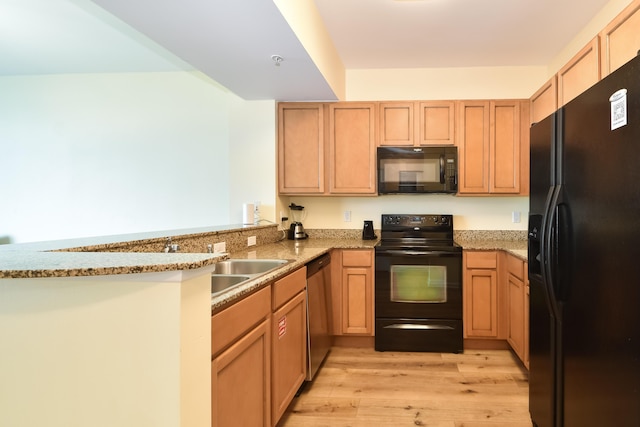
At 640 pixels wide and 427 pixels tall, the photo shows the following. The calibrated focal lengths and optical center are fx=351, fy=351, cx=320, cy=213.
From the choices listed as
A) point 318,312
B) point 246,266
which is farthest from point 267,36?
point 318,312

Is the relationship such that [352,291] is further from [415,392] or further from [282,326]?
[282,326]

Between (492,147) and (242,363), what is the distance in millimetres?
2839

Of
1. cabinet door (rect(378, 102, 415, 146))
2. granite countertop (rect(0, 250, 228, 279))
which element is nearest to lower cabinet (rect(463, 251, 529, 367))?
cabinet door (rect(378, 102, 415, 146))

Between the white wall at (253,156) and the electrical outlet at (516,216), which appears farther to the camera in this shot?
the electrical outlet at (516,216)

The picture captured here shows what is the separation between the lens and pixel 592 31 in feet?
8.36

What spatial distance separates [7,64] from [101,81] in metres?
0.83

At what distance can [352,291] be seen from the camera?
3.10 meters

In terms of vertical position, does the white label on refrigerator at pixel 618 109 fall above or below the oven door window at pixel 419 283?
above

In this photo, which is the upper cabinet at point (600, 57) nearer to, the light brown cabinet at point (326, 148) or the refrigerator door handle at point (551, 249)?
the refrigerator door handle at point (551, 249)

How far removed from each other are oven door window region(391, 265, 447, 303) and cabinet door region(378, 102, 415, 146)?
116cm

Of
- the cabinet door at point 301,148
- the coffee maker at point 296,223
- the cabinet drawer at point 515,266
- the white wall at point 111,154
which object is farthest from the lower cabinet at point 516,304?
the white wall at point 111,154

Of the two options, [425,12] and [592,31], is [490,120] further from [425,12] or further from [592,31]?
[425,12]

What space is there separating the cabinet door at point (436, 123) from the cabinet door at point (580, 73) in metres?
0.91

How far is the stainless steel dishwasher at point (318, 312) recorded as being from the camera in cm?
232
